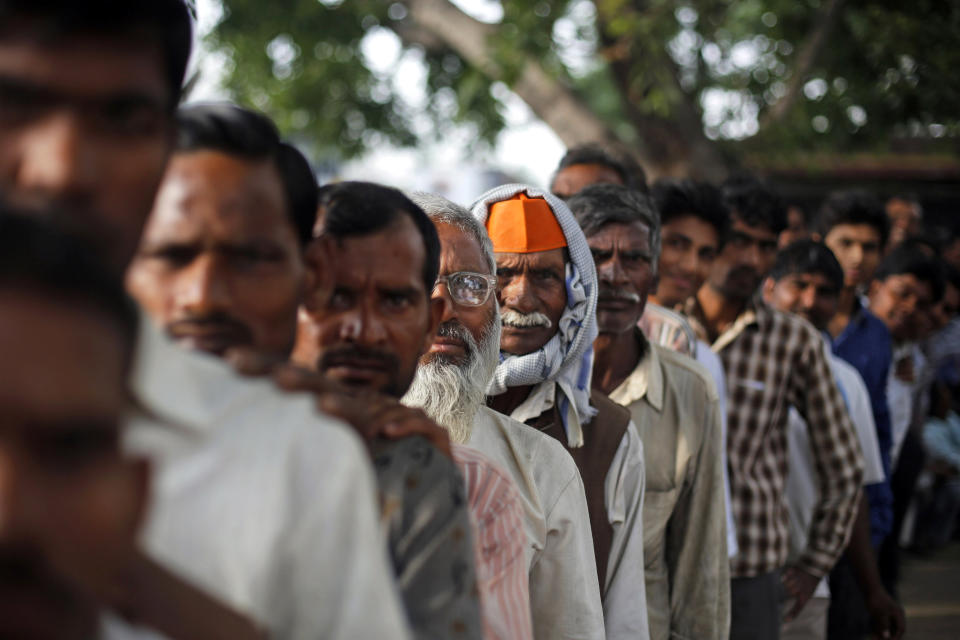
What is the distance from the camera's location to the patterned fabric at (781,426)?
4422 millimetres

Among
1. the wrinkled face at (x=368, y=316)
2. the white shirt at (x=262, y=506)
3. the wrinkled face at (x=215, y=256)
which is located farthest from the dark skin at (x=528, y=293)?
the white shirt at (x=262, y=506)

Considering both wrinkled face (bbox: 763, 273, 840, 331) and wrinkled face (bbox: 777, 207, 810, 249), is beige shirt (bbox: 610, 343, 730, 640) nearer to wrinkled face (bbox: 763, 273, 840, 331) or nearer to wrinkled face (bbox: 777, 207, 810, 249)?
wrinkled face (bbox: 763, 273, 840, 331)

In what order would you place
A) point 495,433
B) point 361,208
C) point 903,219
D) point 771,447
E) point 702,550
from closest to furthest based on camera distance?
point 361,208 < point 495,433 < point 702,550 < point 771,447 < point 903,219

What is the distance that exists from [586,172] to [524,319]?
1.84m

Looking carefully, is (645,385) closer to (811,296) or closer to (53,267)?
(811,296)

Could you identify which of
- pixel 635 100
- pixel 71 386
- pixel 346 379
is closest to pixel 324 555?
pixel 71 386

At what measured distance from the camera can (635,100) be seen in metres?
10.3

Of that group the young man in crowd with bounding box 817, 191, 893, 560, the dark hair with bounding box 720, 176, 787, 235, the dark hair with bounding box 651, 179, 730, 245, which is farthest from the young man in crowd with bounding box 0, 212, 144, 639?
the young man in crowd with bounding box 817, 191, 893, 560

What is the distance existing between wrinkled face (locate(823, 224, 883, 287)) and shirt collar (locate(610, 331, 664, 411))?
3.35 metres

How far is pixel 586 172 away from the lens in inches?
193

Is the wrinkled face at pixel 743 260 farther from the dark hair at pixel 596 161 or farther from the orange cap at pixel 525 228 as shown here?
the orange cap at pixel 525 228

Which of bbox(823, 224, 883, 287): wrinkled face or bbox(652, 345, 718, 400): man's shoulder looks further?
bbox(823, 224, 883, 287): wrinkled face

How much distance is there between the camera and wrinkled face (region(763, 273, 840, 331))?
5.53 meters

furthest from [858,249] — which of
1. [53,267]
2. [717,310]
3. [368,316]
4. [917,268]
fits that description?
[53,267]
